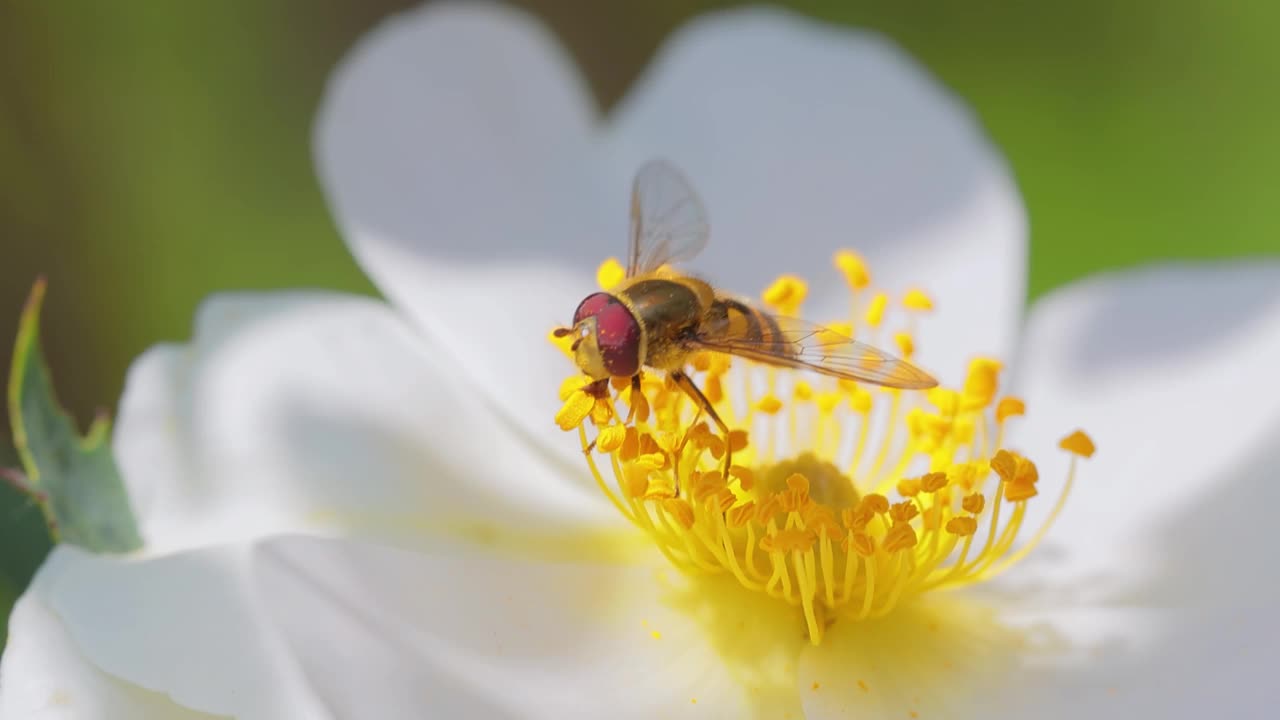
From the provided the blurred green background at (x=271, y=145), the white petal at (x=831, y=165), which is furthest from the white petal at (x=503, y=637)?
the blurred green background at (x=271, y=145)

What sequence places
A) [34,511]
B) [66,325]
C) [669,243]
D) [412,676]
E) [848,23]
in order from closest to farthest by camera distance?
[412,676]
[34,511]
[669,243]
[66,325]
[848,23]

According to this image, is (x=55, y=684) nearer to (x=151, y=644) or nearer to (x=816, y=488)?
(x=151, y=644)

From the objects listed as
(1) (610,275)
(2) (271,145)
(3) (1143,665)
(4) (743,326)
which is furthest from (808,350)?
(2) (271,145)

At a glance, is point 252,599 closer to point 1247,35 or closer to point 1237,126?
point 1237,126

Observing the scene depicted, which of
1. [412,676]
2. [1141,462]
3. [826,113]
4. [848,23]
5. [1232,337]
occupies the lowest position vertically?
[412,676]

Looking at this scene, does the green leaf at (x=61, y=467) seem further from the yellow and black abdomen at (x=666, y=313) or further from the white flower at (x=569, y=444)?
the yellow and black abdomen at (x=666, y=313)

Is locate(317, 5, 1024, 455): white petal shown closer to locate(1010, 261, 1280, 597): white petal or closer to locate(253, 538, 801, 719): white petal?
locate(1010, 261, 1280, 597): white petal

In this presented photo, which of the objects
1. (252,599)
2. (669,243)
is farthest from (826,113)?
(252,599)
